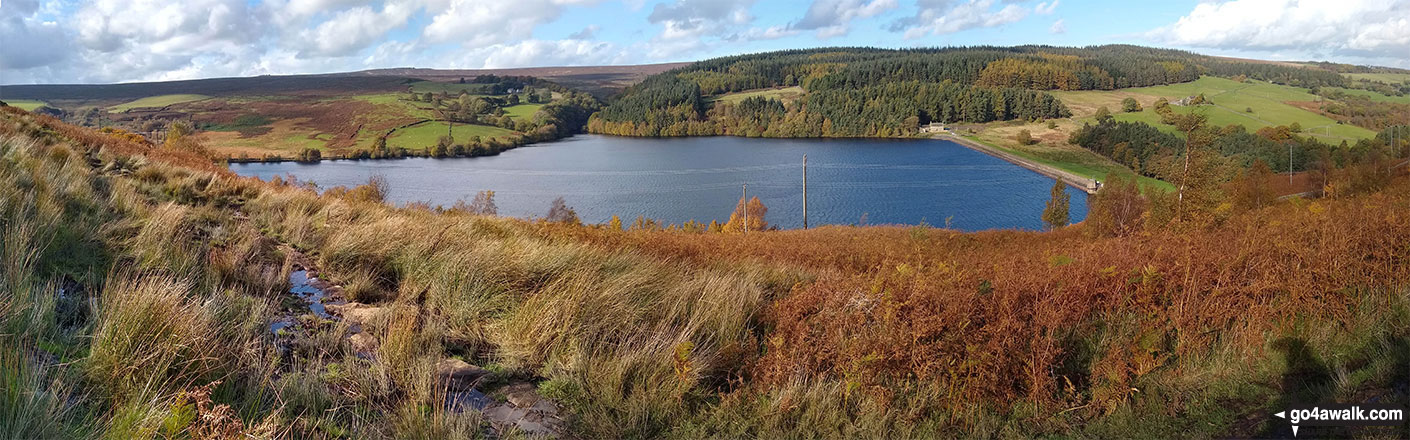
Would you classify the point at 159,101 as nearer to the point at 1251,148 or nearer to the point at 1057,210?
the point at 1057,210

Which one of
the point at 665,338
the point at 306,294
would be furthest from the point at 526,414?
the point at 306,294

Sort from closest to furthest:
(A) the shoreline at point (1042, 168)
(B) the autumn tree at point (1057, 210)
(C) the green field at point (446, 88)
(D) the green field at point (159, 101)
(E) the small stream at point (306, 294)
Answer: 1. (E) the small stream at point (306, 294)
2. (B) the autumn tree at point (1057, 210)
3. (A) the shoreline at point (1042, 168)
4. (D) the green field at point (159, 101)
5. (C) the green field at point (446, 88)

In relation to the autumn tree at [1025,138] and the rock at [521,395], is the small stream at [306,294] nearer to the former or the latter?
the rock at [521,395]

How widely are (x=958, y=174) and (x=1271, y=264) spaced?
89.4 m

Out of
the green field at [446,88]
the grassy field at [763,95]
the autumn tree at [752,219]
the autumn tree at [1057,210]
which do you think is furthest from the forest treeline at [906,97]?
the autumn tree at [752,219]

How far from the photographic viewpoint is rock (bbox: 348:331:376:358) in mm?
3955

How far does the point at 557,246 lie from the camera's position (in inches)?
264

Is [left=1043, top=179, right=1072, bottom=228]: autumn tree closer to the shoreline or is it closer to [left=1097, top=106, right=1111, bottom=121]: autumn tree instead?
the shoreline

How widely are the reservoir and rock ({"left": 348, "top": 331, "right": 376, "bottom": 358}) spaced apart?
42.4 metres

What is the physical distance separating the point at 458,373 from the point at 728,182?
77165mm

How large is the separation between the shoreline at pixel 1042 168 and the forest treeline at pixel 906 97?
2349 centimetres

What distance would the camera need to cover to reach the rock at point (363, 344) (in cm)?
396

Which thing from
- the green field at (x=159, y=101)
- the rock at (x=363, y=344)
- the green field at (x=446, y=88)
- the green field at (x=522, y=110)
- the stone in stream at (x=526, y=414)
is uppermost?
the green field at (x=446, y=88)

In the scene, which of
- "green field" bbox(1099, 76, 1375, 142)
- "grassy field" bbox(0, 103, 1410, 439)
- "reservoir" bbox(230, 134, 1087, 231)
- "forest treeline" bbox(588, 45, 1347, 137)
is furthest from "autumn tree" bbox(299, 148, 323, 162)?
"green field" bbox(1099, 76, 1375, 142)
